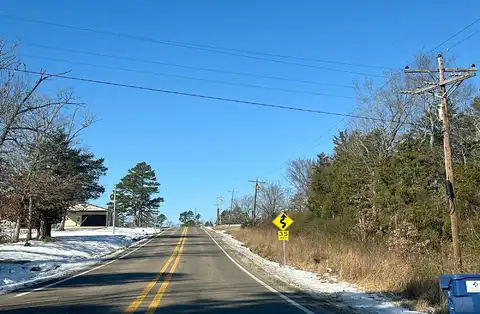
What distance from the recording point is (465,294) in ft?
24.1

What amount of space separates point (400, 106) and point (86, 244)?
28.4 meters

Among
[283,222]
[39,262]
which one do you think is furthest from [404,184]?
[39,262]

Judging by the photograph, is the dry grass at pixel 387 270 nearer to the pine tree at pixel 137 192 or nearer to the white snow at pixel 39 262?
the white snow at pixel 39 262

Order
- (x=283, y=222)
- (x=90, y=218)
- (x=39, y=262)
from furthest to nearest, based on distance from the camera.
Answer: (x=90, y=218) < (x=283, y=222) < (x=39, y=262)

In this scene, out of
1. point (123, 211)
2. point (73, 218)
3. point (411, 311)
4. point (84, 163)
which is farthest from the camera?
point (123, 211)

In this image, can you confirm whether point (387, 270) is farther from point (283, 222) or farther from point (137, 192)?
point (137, 192)

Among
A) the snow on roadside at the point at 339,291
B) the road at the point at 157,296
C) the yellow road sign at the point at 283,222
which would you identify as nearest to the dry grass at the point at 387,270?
the snow on roadside at the point at 339,291

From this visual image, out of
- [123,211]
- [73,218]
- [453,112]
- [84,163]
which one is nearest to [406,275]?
[453,112]

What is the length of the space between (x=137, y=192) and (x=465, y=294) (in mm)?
106636

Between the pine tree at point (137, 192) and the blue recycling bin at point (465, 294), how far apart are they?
345 feet

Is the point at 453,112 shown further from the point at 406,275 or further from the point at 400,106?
the point at 406,275

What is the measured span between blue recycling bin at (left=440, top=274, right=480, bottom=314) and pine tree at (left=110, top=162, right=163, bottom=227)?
10515 centimetres

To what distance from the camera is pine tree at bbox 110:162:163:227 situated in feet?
359

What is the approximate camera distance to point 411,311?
34.2 ft
